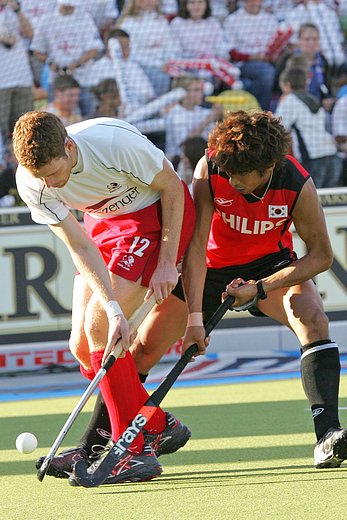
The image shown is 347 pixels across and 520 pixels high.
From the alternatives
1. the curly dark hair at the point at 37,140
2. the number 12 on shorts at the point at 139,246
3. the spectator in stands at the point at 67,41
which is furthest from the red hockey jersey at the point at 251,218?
the spectator in stands at the point at 67,41

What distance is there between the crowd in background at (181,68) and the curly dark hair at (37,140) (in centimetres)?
537

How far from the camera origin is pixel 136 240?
154 inches

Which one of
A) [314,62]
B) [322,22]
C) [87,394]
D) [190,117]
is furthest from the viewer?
[322,22]

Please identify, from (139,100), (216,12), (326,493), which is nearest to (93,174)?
(326,493)

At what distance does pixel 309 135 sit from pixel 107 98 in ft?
6.36

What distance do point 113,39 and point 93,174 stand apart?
240 inches

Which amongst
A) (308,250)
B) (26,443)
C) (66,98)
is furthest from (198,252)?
(66,98)

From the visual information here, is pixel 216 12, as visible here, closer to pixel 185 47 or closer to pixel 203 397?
pixel 185 47

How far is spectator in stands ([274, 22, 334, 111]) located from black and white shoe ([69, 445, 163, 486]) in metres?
6.35

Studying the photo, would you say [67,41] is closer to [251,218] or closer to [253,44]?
[253,44]

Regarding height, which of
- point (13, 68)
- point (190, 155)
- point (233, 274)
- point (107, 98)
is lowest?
Answer: point (190, 155)

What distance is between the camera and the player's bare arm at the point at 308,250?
3889 millimetres

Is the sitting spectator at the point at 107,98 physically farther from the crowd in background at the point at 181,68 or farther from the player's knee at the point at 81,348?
the player's knee at the point at 81,348

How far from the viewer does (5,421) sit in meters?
5.48
